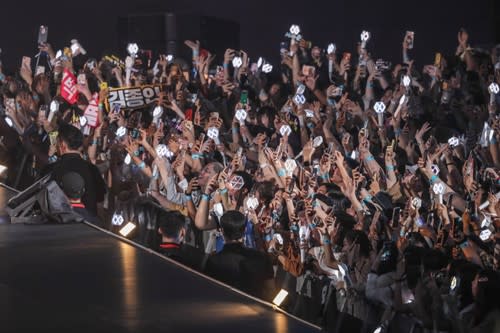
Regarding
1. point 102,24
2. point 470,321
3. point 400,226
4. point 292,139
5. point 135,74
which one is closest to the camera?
point 470,321

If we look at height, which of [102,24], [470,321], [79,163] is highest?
[102,24]

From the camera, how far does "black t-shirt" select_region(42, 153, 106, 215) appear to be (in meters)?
7.94

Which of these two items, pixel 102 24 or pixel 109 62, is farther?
pixel 102 24

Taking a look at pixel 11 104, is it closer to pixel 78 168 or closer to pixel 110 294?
pixel 78 168

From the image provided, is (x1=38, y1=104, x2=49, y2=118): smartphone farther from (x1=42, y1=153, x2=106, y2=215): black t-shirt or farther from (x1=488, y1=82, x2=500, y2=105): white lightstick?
(x1=488, y1=82, x2=500, y2=105): white lightstick

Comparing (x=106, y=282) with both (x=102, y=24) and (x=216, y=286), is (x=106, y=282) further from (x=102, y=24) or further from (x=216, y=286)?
(x=102, y=24)

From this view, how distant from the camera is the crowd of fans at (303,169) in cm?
719

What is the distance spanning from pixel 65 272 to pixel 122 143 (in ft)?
15.9

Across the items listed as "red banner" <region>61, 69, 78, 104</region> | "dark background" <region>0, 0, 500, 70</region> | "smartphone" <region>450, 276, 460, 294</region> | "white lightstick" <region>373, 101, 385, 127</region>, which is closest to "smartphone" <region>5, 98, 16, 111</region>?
"red banner" <region>61, 69, 78, 104</region>

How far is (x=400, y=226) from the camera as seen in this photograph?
8.66 metres

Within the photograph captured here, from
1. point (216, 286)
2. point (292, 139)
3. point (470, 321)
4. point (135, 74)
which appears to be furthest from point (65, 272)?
point (135, 74)

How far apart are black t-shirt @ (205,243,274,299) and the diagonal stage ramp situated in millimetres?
712

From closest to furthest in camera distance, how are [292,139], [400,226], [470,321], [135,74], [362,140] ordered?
[470,321] → [400,226] → [362,140] → [292,139] → [135,74]

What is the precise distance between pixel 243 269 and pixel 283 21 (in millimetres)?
10294
